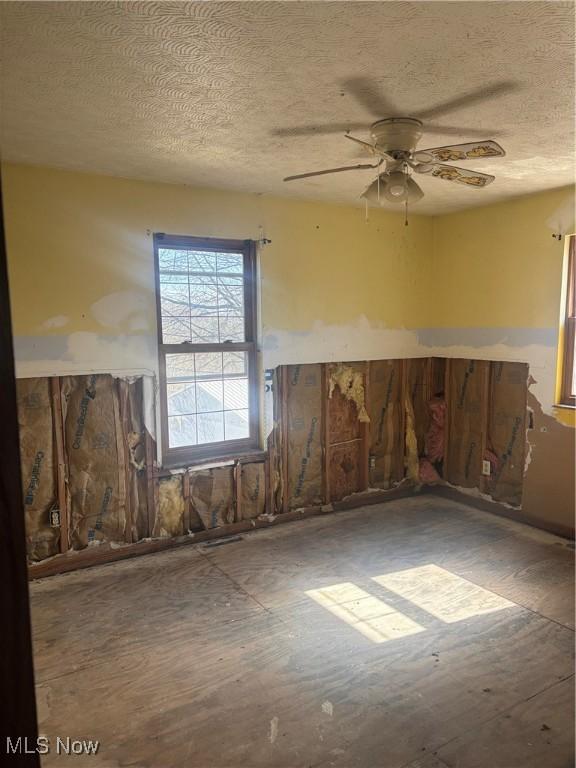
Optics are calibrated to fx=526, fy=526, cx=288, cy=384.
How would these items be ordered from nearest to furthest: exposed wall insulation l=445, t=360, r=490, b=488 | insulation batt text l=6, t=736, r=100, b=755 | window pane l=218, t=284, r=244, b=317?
insulation batt text l=6, t=736, r=100, b=755, window pane l=218, t=284, r=244, b=317, exposed wall insulation l=445, t=360, r=490, b=488

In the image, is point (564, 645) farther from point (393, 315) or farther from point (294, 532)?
point (393, 315)

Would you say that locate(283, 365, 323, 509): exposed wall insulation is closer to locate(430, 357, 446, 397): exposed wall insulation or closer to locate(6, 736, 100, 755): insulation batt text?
locate(430, 357, 446, 397): exposed wall insulation

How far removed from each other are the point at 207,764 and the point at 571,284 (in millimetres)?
4010

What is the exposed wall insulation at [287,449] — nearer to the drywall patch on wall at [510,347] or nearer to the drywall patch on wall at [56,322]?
the drywall patch on wall at [510,347]

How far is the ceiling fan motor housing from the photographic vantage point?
260 centimetres

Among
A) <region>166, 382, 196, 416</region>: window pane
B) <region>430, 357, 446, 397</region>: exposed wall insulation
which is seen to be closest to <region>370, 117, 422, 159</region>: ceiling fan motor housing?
A: <region>166, 382, 196, 416</region>: window pane

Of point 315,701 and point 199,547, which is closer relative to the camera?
point 315,701

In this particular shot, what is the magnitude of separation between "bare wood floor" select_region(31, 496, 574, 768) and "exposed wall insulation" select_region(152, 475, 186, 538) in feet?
0.64

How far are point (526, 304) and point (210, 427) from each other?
9.27ft

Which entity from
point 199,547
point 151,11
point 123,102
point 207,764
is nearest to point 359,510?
point 199,547

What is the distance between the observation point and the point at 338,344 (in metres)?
4.71

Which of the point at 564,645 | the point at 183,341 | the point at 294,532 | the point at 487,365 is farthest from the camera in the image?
the point at 487,365

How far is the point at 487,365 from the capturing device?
4762 millimetres

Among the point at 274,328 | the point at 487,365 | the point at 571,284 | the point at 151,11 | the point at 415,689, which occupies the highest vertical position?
the point at 151,11
